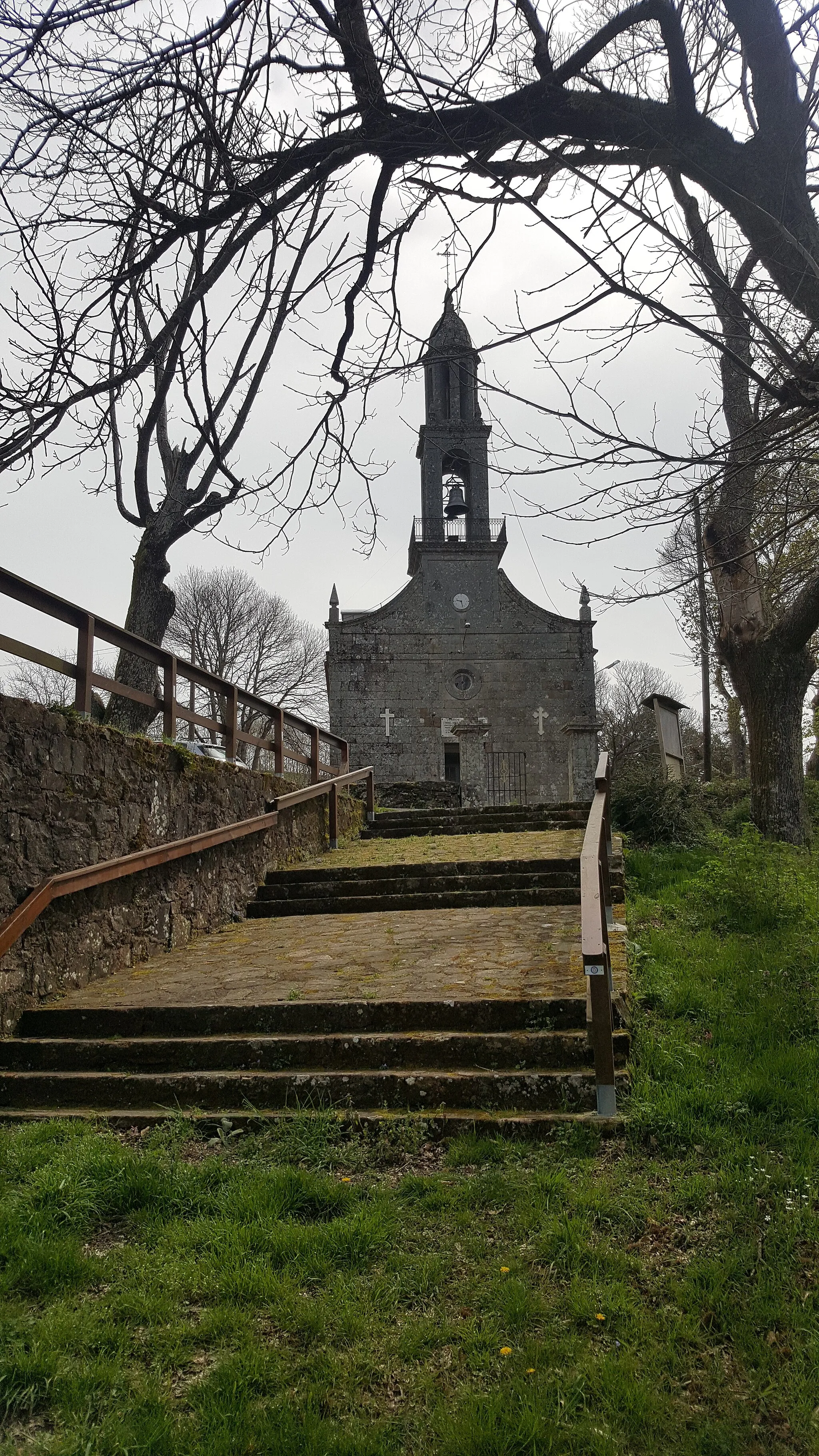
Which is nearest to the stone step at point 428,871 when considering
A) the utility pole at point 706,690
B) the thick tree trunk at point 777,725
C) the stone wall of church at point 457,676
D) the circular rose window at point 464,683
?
the thick tree trunk at point 777,725

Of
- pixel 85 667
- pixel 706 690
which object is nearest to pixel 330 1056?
pixel 85 667

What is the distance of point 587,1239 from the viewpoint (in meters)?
3.26

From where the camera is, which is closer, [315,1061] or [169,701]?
[315,1061]

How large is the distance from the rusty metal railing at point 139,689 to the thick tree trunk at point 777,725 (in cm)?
533

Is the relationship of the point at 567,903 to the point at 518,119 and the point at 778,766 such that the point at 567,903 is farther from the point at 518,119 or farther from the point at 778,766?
the point at 518,119

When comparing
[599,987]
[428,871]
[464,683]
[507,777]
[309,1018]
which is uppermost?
[464,683]

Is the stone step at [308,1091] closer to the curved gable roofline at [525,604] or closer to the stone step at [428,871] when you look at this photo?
the stone step at [428,871]

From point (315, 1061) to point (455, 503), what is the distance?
23478mm

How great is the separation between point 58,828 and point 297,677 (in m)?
28.8

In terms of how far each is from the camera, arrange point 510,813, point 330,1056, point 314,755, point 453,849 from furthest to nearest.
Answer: point 510,813 < point 314,755 < point 453,849 < point 330,1056

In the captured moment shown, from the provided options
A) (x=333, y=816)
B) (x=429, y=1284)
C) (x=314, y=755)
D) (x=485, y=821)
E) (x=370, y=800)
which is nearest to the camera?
(x=429, y=1284)

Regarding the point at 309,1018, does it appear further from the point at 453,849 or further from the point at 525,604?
the point at 525,604

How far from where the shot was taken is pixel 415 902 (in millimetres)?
8797

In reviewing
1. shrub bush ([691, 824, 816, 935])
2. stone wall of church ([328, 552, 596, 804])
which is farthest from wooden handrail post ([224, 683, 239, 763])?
stone wall of church ([328, 552, 596, 804])
